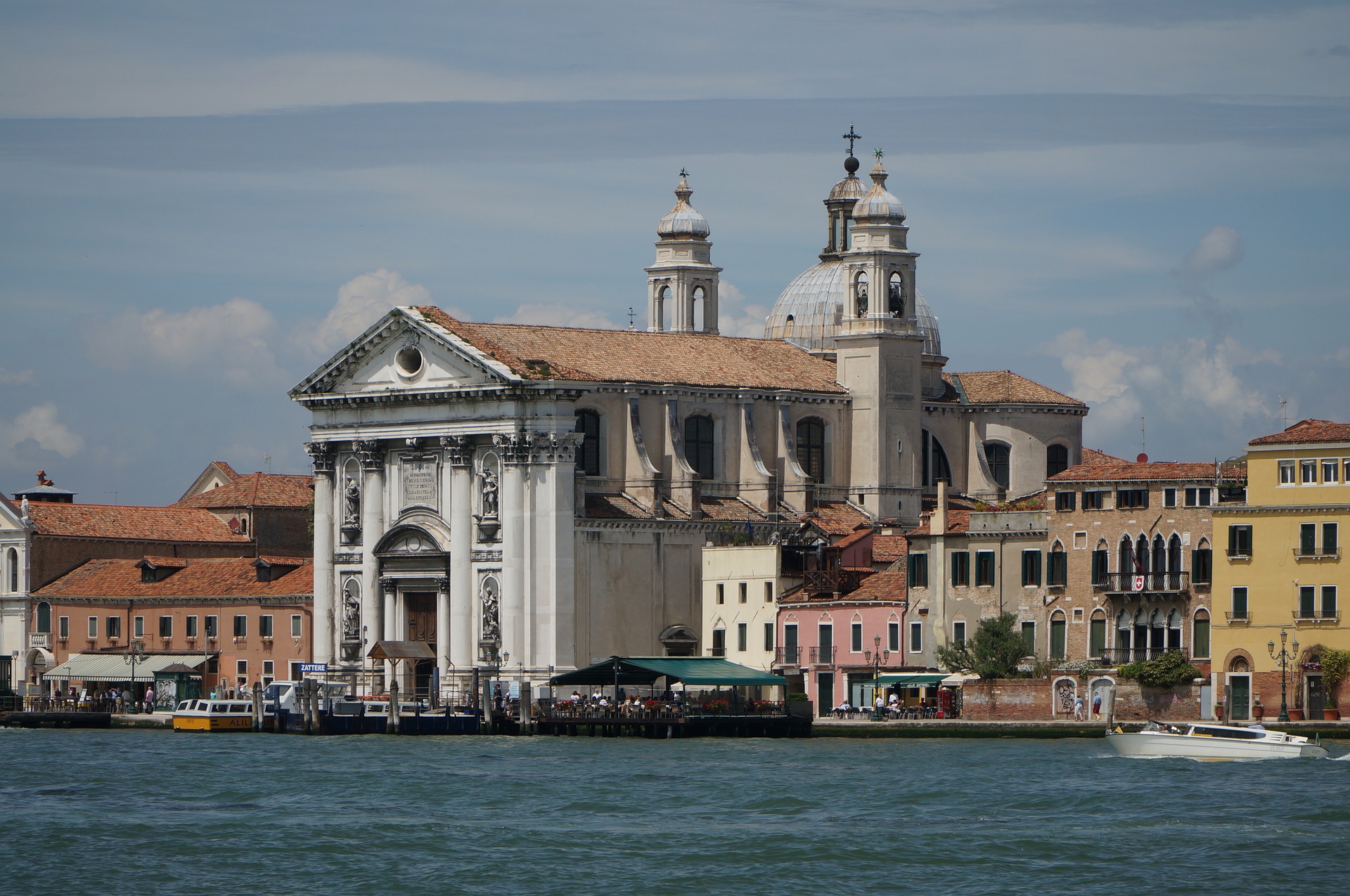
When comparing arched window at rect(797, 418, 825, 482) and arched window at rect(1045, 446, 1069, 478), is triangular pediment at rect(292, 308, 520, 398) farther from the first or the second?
arched window at rect(1045, 446, 1069, 478)

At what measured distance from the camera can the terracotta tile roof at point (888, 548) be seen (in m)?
77.5

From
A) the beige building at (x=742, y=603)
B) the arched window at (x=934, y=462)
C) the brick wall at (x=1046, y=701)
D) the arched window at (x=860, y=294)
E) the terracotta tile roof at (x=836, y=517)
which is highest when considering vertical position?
the arched window at (x=860, y=294)

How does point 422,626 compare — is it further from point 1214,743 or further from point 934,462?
point 1214,743

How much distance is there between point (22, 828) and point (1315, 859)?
19497mm

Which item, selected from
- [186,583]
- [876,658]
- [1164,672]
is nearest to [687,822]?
[1164,672]

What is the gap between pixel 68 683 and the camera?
3438 inches

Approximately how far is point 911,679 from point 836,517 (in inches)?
567

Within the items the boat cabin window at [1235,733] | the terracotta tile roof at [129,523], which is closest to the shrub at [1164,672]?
the boat cabin window at [1235,733]

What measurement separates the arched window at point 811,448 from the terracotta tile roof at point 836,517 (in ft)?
3.39

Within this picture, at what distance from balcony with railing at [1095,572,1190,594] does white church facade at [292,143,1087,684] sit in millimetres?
14630

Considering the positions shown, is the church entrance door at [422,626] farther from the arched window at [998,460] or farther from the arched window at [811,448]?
the arched window at [998,460]

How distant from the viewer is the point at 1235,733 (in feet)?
190

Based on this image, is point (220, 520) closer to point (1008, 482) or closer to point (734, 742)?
point (1008, 482)

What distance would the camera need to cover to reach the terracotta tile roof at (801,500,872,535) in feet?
270
